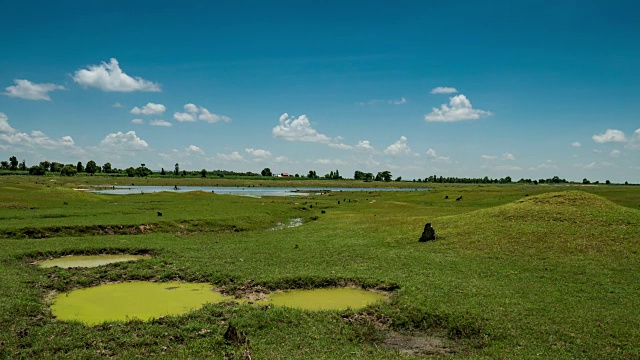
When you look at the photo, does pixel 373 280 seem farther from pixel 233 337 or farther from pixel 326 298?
pixel 233 337

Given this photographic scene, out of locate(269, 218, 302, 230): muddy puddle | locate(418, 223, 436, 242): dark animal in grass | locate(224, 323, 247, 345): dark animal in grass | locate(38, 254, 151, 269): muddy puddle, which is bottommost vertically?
locate(38, 254, 151, 269): muddy puddle

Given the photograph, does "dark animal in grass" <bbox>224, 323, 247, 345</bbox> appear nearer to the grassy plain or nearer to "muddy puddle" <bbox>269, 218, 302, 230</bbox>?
the grassy plain

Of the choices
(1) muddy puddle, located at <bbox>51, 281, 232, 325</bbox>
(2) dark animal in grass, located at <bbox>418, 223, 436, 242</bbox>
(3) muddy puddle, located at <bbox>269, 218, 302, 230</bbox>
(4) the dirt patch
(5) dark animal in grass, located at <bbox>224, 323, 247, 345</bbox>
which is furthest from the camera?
(3) muddy puddle, located at <bbox>269, 218, 302, 230</bbox>

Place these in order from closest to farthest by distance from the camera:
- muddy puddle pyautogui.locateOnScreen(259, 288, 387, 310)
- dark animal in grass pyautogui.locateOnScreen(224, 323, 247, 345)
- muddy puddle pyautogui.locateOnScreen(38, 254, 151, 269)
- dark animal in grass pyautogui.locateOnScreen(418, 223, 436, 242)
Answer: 1. dark animal in grass pyautogui.locateOnScreen(224, 323, 247, 345)
2. muddy puddle pyautogui.locateOnScreen(259, 288, 387, 310)
3. muddy puddle pyautogui.locateOnScreen(38, 254, 151, 269)
4. dark animal in grass pyautogui.locateOnScreen(418, 223, 436, 242)

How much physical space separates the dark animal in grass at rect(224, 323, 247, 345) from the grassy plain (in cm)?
34

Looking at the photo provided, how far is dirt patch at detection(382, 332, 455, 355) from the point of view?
40.3 ft

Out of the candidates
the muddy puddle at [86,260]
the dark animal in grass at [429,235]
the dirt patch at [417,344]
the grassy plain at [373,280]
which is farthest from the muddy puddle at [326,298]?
the muddy puddle at [86,260]

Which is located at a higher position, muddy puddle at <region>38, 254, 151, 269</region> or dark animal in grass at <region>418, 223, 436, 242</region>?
dark animal in grass at <region>418, 223, 436, 242</region>

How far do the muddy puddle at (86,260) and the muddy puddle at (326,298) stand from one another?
1245cm

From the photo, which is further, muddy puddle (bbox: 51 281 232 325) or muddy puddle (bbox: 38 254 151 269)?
muddy puddle (bbox: 38 254 151 269)

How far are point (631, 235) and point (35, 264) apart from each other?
3553 centimetres

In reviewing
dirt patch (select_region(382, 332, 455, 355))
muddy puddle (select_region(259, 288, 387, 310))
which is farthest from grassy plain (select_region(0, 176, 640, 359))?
muddy puddle (select_region(259, 288, 387, 310))

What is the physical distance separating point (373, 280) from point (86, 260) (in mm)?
18080

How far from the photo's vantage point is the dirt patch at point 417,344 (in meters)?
12.3
